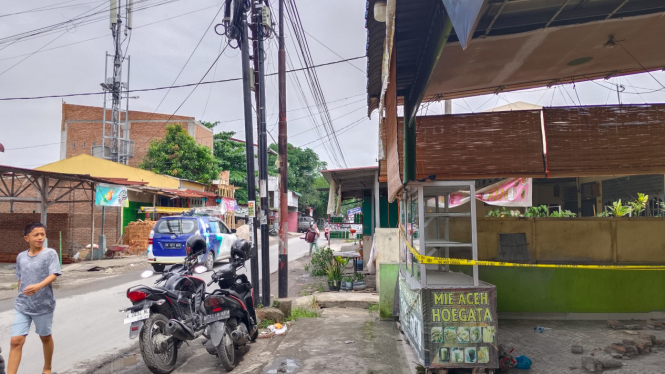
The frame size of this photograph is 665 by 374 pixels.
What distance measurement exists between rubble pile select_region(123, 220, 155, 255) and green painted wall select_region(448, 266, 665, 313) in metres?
17.6

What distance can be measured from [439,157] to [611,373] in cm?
290

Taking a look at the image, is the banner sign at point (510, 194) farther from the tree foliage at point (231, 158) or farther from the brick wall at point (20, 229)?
the tree foliage at point (231, 158)

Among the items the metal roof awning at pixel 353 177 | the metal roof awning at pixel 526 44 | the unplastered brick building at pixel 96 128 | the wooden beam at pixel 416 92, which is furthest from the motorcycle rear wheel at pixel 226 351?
the unplastered brick building at pixel 96 128

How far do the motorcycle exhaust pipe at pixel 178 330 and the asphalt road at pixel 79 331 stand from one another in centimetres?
144

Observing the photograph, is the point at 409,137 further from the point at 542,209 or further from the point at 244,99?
the point at 542,209

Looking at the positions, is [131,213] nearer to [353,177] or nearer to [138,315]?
[353,177]

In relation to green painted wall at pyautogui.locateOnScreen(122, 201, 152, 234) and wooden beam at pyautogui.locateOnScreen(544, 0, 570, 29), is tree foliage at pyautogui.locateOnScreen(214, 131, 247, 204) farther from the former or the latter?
wooden beam at pyautogui.locateOnScreen(544, 0, 570, 29)

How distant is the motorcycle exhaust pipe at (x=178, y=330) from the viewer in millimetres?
4742

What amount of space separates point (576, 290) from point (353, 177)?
6.55m

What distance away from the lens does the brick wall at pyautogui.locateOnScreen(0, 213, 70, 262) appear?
17.6 metres

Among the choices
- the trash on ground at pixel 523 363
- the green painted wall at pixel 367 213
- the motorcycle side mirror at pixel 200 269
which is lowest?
the trash on ground at pixel 523 363

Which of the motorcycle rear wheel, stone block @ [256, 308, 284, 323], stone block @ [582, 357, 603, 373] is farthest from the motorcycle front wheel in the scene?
stone block @ [582, 357, 603, 373]

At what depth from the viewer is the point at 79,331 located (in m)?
6.84

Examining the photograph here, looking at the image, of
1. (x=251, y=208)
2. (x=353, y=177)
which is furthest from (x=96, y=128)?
(x=251, y=208)
